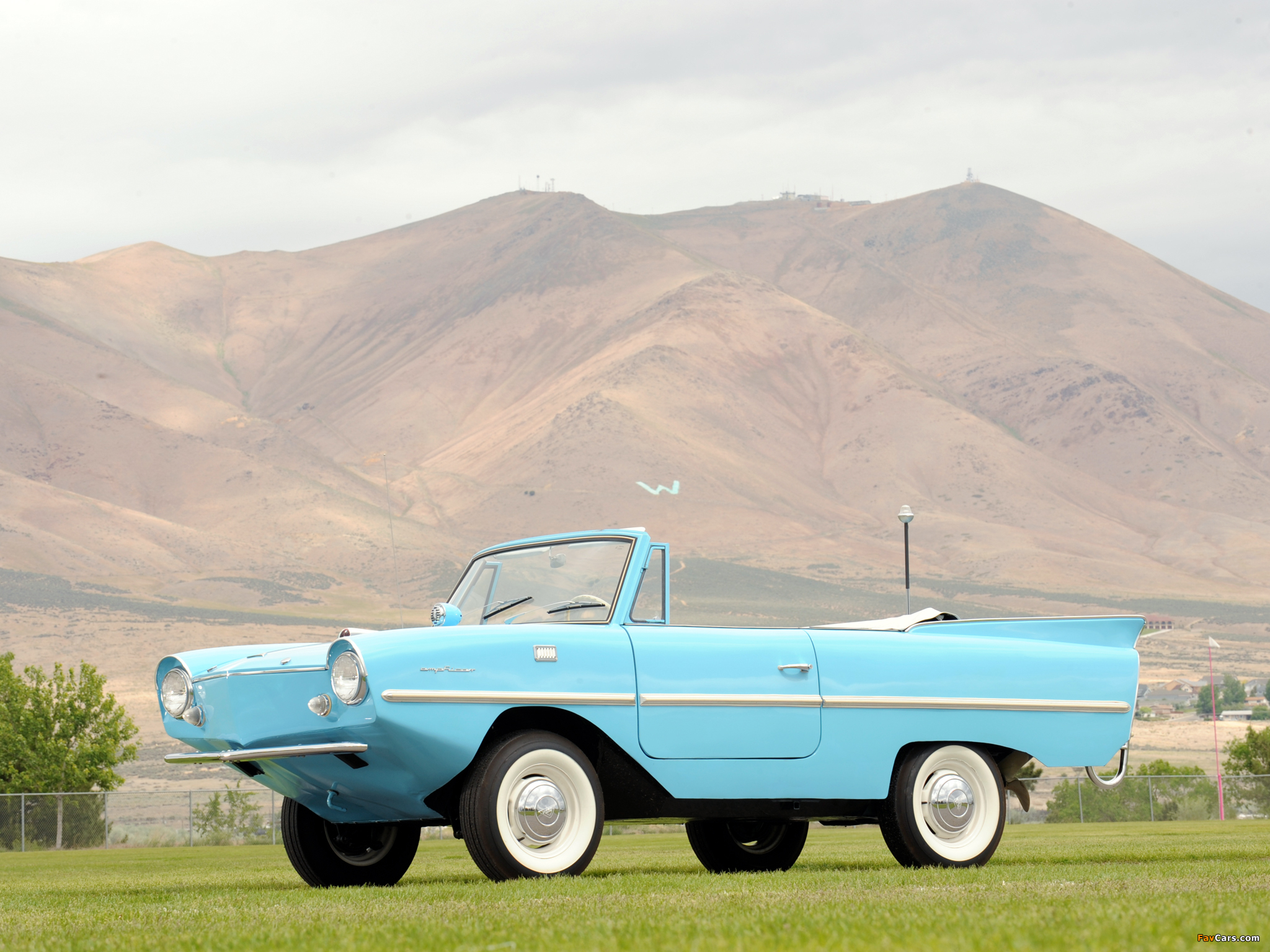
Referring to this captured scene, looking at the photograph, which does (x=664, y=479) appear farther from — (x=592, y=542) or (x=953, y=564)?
(x=592, y=542)

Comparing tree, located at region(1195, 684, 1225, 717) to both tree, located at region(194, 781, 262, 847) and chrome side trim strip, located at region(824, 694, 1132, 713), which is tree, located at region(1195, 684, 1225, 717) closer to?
tree, located at region(194, 781, 262, 847)

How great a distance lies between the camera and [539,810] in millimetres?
9180

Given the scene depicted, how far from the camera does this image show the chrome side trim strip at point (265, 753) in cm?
891

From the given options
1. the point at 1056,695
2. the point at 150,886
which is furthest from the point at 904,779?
the point at 150,886

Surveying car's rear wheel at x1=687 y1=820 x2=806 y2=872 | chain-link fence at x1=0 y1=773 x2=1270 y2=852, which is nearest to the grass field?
car's rear wheel at x1=687 y1=820 x2=806 y2=872

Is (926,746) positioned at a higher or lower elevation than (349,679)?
lower

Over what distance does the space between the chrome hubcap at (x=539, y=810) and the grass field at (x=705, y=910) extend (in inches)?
14.5

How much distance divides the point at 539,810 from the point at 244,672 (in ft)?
6.72

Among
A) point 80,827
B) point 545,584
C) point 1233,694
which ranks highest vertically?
point 545,584

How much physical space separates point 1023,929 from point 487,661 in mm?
4054

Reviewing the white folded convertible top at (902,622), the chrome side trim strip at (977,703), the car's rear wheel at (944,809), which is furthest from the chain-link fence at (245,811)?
the car's rear wheel at (944,809)

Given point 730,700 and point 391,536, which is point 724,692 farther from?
point 391,536

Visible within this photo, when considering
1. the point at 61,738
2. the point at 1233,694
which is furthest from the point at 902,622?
the point at 1233,694

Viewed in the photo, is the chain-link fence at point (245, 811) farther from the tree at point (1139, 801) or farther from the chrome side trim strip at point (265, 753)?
the chrome side trim strip at point (265, 753)
